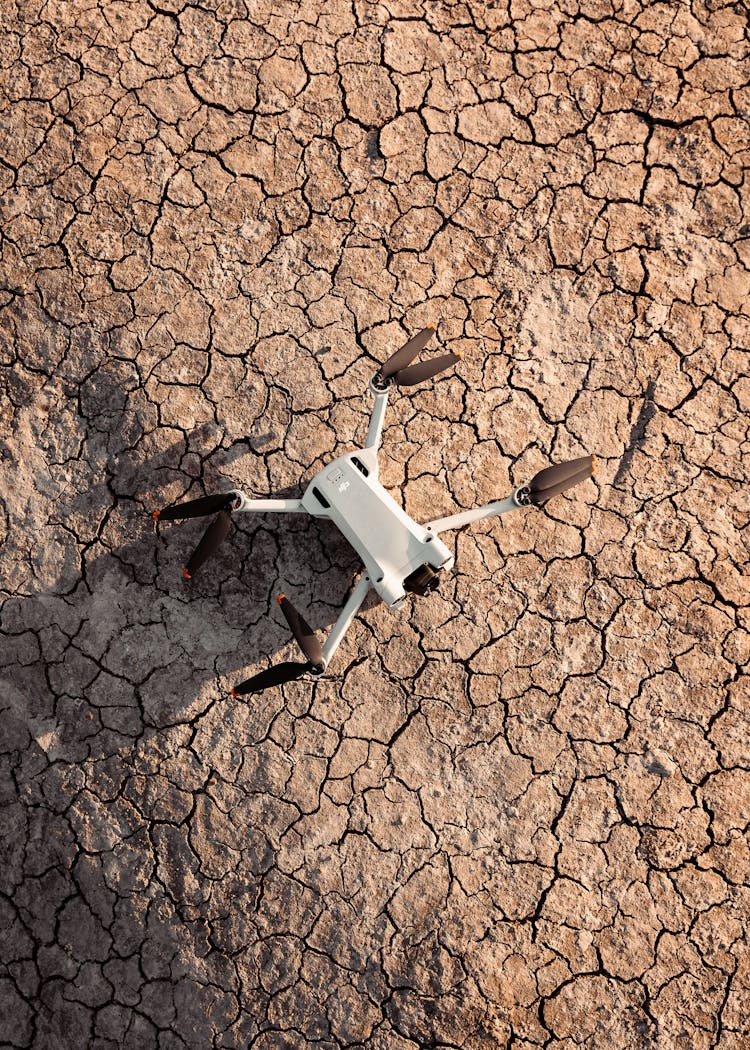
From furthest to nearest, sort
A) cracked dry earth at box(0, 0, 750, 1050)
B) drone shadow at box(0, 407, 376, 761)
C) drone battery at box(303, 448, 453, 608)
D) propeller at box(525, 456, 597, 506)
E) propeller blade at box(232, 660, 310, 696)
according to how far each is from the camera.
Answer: drone shadow at box(0, 407, 376, 761) → cracked dry earth at box(0, 0, 750, 1050) → drone battery at box(303, 448, 453, 608) → propeller at box(525, 456, 597, 506) → propeller blade at box(232, 660, 310, 696)

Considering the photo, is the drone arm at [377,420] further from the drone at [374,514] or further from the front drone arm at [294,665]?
the front drone arm at [294,665]

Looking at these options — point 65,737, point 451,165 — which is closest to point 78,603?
point 65,737

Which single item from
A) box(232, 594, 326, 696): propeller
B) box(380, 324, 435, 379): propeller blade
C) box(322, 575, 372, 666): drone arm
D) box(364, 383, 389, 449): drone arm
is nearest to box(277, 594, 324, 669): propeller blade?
box(232, 594, 326, 696): propeller

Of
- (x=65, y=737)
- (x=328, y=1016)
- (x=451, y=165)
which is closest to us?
(x=328, y=1016)

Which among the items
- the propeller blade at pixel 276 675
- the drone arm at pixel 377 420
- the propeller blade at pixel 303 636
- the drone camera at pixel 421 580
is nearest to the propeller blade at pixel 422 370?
the drone arm at pixel 377 420

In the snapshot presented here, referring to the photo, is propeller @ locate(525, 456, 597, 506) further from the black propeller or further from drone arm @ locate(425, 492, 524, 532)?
the black propeller

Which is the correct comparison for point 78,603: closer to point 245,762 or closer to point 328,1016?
point 245,762
